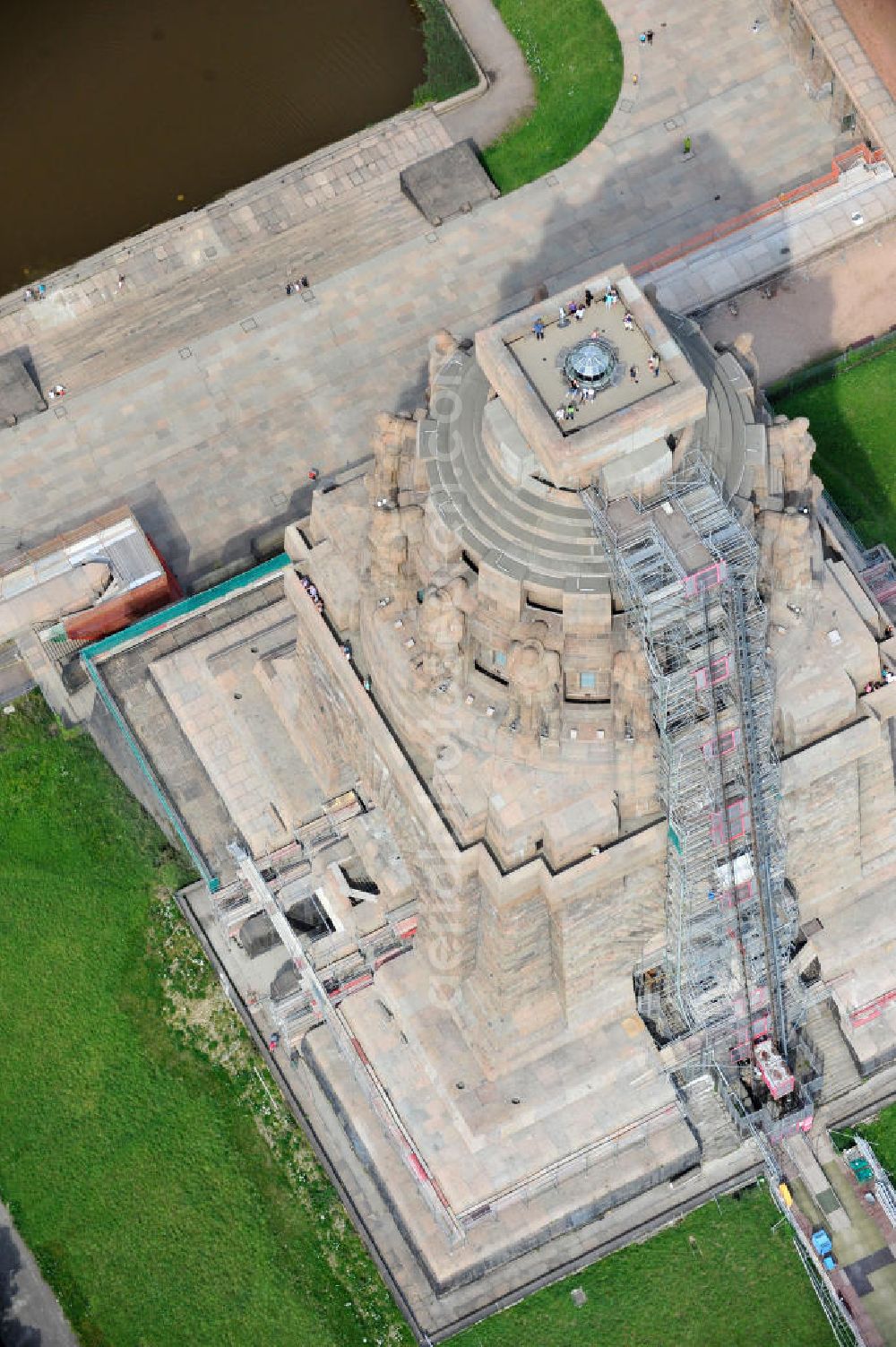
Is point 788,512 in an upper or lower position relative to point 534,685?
upper

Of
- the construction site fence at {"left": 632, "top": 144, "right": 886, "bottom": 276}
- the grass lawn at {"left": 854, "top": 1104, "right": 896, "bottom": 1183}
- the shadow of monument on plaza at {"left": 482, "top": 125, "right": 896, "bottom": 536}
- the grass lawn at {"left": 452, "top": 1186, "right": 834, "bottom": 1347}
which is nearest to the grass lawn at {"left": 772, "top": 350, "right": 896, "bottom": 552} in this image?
the shadow of monument on plaza at {"left": 482, "top": 125, "right": 896, "bottom": 536}

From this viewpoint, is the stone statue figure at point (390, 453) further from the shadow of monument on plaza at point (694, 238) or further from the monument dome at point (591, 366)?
the shadow of monument on plaza at point (694, 238)

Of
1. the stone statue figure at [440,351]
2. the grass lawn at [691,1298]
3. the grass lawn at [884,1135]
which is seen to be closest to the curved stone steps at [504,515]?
the stone statue figure at [440,351]

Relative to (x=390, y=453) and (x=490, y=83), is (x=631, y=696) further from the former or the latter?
(x=490, y=83)

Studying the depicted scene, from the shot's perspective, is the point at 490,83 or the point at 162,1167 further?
the point at 490,83

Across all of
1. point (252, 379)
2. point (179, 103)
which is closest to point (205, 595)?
point (252, 379)

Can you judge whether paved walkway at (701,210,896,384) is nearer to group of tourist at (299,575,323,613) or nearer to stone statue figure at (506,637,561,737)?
group of tourist at (299,575,323,613)

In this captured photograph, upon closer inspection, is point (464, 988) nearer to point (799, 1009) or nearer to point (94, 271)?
point (799, 1009)

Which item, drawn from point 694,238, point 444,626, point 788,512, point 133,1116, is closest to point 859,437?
point 694,238
